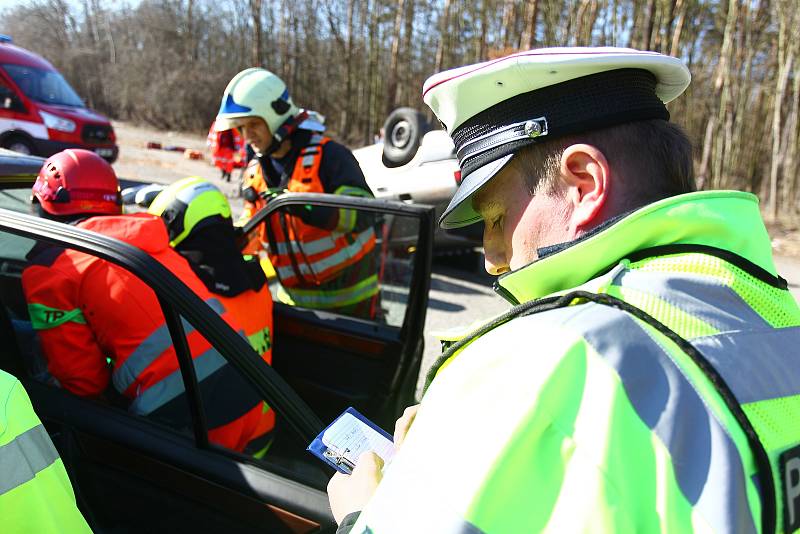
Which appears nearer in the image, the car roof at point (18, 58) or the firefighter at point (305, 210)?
the firefighter at point (305, 210)

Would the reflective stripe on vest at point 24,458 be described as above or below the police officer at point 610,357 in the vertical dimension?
below

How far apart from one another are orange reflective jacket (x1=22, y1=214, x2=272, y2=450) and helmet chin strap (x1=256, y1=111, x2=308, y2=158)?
1750mm

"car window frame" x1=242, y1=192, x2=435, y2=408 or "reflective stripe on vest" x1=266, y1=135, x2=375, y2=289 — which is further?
"reflective stripe on vest" x1=266, y1=135, x2=375, y2=289

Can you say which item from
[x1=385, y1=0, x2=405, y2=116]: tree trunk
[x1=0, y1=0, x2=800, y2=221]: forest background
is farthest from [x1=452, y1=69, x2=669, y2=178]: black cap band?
[x1=385, y1=0, x2=405, y2=116]: tree trunk

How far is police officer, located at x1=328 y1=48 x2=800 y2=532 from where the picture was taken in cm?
71

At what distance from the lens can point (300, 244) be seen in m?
3.75

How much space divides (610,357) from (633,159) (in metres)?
0.38

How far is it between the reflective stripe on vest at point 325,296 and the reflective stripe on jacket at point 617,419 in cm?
296

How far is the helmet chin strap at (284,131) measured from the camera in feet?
13.3

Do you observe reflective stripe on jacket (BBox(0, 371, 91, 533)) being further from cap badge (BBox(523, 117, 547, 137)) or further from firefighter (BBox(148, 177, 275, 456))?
firefighter (BBox(148, 177, 275, 456))

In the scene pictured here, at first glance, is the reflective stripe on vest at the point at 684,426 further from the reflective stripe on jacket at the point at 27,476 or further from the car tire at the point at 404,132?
the car tire at the point at 404,132

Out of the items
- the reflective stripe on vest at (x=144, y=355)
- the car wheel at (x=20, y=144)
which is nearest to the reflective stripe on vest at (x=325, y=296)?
the reflective stripe on vest at (x=144, y=355)

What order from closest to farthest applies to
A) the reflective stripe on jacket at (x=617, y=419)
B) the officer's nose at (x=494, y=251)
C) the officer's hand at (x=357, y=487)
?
the reflective stripe on jacket at (x=617, y=419) → the officer's hand at (x=357, y=487) → the officer's nose at (x=494, y=251)

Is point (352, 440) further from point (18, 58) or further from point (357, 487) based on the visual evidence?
point (18, 58)
